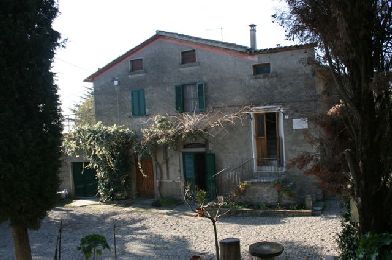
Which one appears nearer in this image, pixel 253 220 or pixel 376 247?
pixel 376 247

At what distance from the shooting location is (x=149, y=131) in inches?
706

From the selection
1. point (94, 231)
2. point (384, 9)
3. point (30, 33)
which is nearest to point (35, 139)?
point (30, 33)

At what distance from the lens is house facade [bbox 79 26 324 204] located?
15859 millimetres

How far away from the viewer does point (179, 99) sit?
18.2 m

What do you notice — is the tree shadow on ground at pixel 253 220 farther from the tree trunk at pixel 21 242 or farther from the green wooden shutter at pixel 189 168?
the tree trunk at pixel 21 242

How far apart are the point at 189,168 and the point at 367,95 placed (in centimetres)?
1328

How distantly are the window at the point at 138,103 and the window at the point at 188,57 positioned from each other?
8.18 ft

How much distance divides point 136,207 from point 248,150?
17.3ft

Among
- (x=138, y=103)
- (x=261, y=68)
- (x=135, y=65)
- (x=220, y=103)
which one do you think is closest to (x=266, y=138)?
(x=220, y=103)

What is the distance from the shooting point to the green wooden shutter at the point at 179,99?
18.1m

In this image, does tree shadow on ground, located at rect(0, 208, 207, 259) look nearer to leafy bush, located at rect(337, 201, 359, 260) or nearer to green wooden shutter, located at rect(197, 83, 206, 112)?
leafy bush, located at rect(337, 201, 359, 260)

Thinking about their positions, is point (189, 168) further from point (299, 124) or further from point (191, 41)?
point (191, 41)

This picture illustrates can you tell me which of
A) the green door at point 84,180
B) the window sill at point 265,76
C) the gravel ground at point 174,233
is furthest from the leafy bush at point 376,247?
the green door at point 84,180

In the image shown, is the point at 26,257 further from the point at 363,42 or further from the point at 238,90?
the point at 238,90
